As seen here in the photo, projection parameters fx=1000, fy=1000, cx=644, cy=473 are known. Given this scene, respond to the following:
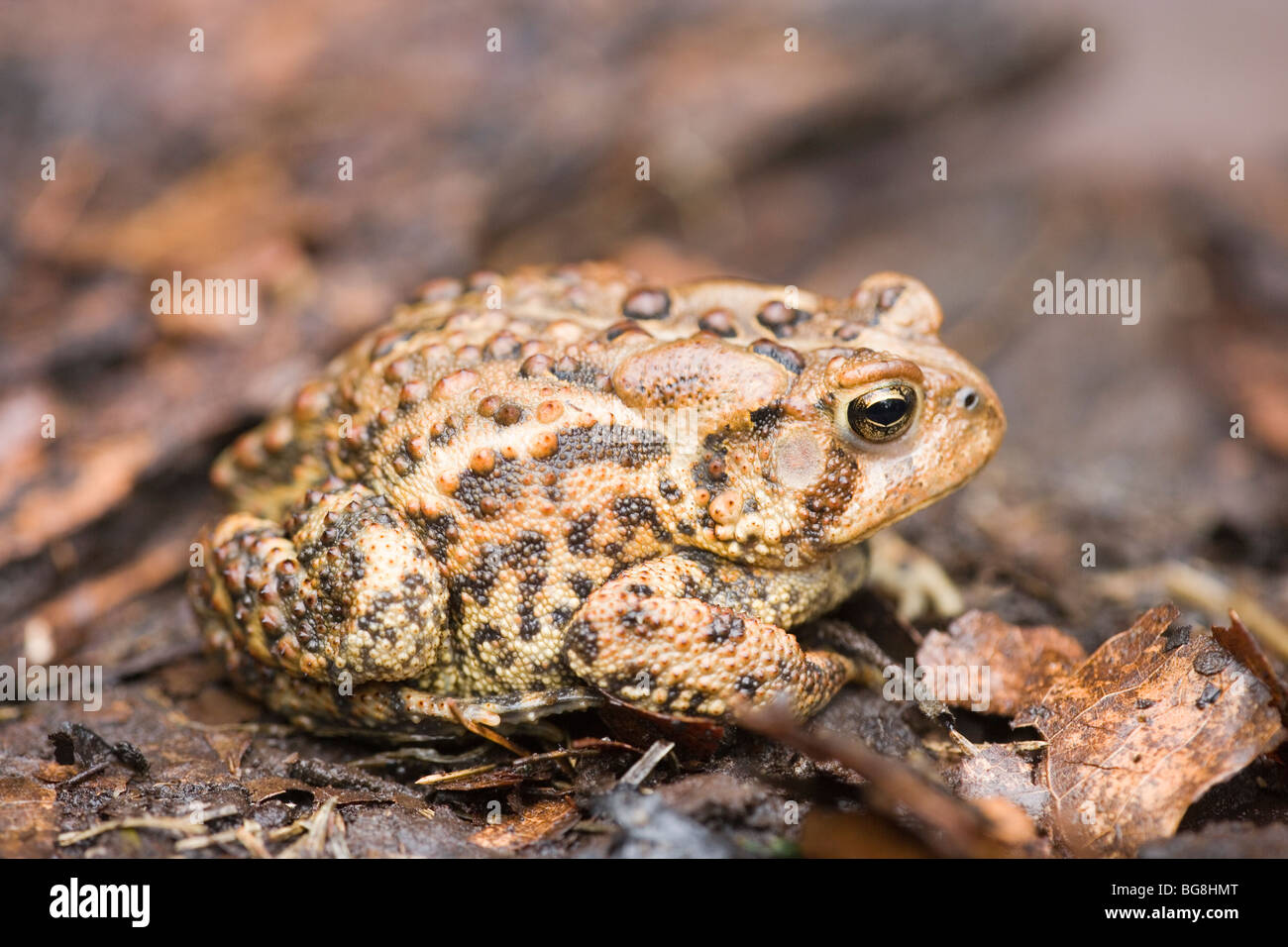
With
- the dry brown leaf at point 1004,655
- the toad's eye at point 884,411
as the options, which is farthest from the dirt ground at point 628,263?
the toad's eye at point 884,411

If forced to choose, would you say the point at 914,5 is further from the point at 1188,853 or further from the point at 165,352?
the point at 1188,853

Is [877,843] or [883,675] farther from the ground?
[883,675]

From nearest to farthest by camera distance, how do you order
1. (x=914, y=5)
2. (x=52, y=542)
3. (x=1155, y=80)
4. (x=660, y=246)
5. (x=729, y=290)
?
(x=729, y=290)
(x=52, y=542)
(x=660, y=246)
(x=914, y=5)
(x=1155, y=80)

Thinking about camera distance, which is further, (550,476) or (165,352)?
(165,352)

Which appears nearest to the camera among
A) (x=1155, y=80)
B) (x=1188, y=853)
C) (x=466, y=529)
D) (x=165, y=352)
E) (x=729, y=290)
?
(x=1188, y=853)

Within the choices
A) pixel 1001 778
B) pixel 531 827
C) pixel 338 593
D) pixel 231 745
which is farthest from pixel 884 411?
pixel 231 745

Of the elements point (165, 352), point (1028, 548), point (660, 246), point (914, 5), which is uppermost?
point (914, 5)

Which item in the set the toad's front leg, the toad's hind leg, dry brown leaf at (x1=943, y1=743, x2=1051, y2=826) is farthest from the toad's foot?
the toad's hind leg

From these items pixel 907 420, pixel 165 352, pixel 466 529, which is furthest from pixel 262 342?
pixel 907 420
